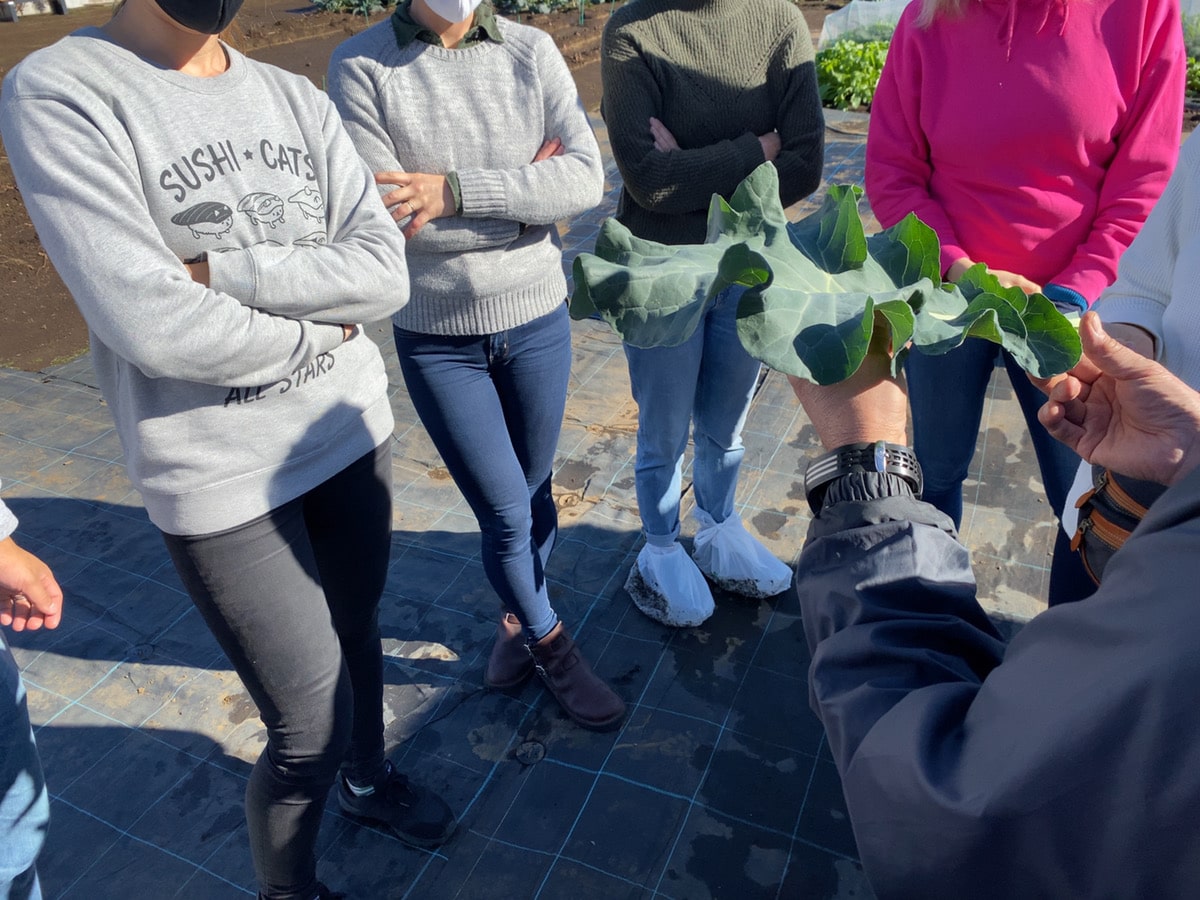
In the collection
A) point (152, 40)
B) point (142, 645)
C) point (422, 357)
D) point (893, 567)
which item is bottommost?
point (142, 645)

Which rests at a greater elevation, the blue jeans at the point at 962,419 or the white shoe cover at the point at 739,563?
the blue jeans at the point at 962,419

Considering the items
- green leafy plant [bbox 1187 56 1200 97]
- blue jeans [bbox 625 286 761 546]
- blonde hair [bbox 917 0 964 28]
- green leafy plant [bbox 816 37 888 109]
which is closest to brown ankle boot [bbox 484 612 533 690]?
blue jeans [bbox 625 286 761 546]

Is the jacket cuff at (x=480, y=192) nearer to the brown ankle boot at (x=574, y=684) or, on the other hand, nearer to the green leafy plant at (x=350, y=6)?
the brown ankle boot at (x=574, y=684)

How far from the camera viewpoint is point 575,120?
6.51 ft

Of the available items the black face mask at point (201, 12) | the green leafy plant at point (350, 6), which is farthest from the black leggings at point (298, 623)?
the green leafy plant at point (350, 6)

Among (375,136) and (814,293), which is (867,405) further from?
(375,136)

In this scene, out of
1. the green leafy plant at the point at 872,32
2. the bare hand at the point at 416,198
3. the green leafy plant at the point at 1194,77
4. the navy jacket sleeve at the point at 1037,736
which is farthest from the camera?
the green leafy plant at the point at 872,32

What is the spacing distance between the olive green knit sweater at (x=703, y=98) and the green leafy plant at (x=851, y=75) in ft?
21.1

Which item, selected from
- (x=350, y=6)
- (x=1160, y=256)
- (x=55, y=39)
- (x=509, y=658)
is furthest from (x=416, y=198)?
(x=350, y=6)

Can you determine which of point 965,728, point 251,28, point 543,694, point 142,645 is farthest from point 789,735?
point 251,28

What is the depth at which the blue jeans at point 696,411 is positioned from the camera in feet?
7.08

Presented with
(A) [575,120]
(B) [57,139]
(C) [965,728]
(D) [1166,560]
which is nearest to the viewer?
(D) [1166,560]

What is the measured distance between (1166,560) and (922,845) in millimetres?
313

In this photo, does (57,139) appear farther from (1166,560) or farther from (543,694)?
(543,694)
